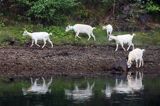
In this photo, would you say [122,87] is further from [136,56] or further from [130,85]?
[136,56]

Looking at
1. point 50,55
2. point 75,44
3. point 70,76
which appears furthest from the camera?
point 75,44

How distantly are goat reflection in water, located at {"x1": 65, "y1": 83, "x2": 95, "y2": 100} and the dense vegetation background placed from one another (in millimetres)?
10920

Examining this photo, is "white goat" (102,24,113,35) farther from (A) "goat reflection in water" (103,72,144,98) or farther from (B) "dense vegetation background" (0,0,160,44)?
(A) "goat reflection in water" (103,72,144,98)

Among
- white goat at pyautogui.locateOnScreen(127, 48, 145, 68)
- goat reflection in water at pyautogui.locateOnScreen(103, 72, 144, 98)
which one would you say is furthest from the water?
white goat at pyautogui.locateOnScreen(127, 48, 145, 68)

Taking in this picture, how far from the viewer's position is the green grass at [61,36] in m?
46.4

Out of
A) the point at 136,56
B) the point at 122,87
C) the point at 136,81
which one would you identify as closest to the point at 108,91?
the point at 122,87

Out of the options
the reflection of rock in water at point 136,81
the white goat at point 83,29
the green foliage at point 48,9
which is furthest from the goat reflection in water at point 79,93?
the green foliage at point 48,9

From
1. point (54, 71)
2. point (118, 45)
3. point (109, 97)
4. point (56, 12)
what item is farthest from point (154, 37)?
point (109, 97)

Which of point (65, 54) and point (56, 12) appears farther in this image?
point (56, 12)

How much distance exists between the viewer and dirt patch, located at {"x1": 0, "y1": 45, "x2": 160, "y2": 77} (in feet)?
134

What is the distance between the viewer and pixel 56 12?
49531 millimetres

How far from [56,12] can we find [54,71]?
9.27 m

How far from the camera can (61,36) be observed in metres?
47.8

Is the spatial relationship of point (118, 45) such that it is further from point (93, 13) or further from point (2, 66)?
point (2, 66)
